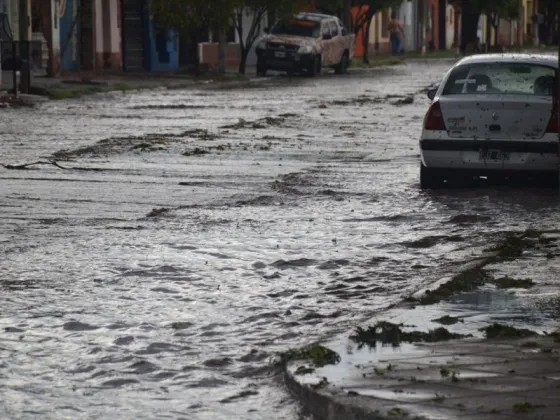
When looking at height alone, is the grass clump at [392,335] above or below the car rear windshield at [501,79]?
below

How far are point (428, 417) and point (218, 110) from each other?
24.7m

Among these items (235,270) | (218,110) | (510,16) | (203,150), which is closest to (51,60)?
(218,110)

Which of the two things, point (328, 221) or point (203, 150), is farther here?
point (203, 150)

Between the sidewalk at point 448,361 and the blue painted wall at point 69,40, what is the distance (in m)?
39.9

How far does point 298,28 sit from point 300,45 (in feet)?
5.18

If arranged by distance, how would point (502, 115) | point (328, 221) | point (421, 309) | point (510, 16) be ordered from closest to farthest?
point (421, 309), point (328, 221), point (502, 115), point (510, 16)

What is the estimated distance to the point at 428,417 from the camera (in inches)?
238

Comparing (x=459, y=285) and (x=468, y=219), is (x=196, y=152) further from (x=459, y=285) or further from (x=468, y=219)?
(x=459, y=285)

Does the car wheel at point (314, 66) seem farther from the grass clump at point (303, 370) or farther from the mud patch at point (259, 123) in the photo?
the grass clump at point (303, 370)

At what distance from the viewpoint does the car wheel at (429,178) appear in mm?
15766

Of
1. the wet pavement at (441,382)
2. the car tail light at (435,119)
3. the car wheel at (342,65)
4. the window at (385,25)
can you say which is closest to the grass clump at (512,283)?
the wet pavement at (441,382)

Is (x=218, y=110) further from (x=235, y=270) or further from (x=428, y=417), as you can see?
(x=428, y=417)

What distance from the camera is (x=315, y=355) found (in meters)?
7.27

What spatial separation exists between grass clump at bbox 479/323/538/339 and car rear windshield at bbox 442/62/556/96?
803 centimetres
